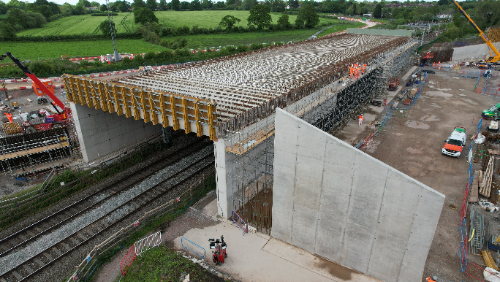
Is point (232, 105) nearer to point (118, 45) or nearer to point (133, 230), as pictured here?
point (133, 230)

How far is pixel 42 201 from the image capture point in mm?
19750

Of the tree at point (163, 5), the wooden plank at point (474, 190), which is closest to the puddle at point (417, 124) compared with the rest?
the wooden plank at point (474, 190)

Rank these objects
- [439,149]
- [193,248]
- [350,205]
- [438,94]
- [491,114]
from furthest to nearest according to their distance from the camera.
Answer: [438,94], [491,114], [439,149], [193,248], [350,205]

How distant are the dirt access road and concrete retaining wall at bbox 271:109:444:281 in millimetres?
2804

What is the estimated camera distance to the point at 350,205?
1305 centimetres

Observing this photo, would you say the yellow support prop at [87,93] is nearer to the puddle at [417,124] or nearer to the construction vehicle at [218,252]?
the construction vehicle at [218,252]

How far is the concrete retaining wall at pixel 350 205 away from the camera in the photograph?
38.5 ft

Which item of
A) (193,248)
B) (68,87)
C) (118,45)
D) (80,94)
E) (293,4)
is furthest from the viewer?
(293,4)

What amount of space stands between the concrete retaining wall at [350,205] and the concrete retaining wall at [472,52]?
227ft

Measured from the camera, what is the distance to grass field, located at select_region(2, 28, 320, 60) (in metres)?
63.8

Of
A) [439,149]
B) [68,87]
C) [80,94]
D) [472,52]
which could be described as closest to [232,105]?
[80,94]

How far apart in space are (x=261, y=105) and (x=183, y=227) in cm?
823

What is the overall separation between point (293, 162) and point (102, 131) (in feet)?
60.0

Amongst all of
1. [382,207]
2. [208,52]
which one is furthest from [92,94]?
[208,52]
